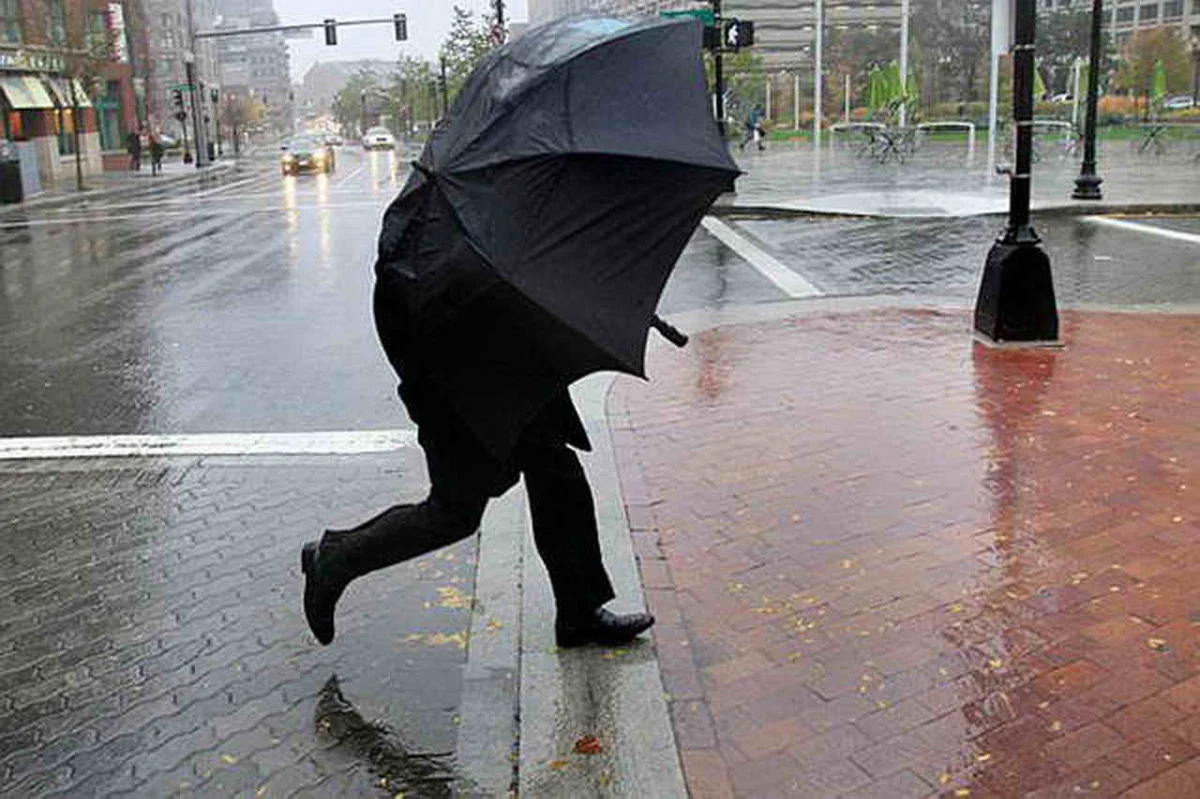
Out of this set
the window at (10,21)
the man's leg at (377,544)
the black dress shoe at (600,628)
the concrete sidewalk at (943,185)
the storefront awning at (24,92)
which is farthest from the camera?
the window at (10,21)

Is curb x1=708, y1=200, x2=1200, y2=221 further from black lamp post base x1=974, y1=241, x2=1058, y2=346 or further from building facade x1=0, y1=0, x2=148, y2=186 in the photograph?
building facade x1=0, y1=0, x2=148, y2=186

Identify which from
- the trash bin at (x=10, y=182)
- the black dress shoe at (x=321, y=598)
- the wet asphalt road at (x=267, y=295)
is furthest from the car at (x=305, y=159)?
the black dress shoe at (x=321, y=598)

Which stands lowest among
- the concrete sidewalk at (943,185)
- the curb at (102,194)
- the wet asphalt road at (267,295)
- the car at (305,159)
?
the wet asphalt road at (267,295)

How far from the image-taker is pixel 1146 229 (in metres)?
16.6

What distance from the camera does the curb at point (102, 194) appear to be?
30.5 m

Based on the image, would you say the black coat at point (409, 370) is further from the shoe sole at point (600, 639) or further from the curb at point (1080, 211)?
the curb at point (1080, 211)

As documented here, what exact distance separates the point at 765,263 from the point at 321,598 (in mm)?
10764

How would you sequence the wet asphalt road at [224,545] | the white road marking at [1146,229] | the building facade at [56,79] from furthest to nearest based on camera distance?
1. the building facade at [56,79]
2. the white road marking at [1146,229]
3. the wet asphalt road at [224,545]

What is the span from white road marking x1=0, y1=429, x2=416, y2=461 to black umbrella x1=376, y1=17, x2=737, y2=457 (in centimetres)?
353

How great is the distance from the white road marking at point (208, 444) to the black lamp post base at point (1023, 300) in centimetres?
428

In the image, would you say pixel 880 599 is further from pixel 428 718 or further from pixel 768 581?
pixel 428 718

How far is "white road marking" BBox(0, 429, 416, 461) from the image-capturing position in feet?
23.1

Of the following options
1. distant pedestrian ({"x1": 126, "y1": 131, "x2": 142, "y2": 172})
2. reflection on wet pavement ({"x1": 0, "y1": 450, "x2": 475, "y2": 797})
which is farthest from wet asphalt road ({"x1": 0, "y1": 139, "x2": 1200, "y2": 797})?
distant pedestrian ({"x1": 126, "y1": 131, "x2": 142, "y2": 172})

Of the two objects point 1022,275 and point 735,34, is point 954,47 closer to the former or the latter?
point 735,34
